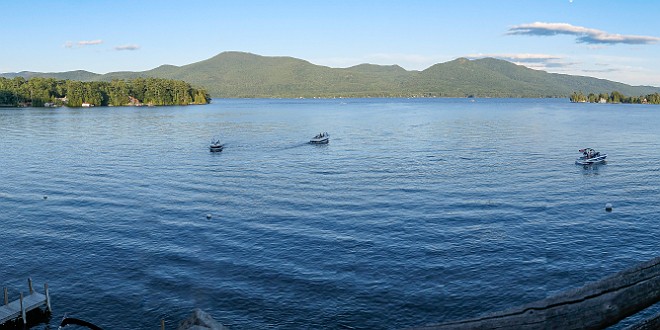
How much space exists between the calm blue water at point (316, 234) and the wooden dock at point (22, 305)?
1342 millimetres

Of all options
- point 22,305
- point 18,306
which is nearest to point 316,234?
point 22,305

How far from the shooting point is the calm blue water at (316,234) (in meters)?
38.8

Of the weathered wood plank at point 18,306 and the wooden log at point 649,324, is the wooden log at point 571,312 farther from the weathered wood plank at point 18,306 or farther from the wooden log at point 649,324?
the weathered wood plank at point 18,306

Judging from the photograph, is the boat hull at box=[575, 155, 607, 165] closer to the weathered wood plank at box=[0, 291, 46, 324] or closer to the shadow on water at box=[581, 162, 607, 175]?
the shadow on water at box=[581, 162, 607, 175]

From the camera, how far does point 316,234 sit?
54062mm

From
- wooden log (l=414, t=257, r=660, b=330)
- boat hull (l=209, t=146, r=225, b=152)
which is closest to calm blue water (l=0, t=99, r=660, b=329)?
boat hull (l=209, t=146, r=225, b=152)

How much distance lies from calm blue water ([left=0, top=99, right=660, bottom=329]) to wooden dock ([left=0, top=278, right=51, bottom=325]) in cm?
134

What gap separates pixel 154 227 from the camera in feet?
190

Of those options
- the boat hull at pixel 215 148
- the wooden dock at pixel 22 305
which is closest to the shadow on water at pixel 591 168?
the boat hull at pixel 215 148

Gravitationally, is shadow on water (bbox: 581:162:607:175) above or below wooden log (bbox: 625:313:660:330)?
below

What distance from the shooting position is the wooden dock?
118ft

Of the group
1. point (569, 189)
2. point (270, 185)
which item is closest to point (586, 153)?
point (569, 189)

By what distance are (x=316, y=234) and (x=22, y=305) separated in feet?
85.6

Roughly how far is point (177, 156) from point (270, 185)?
39.9 meters
